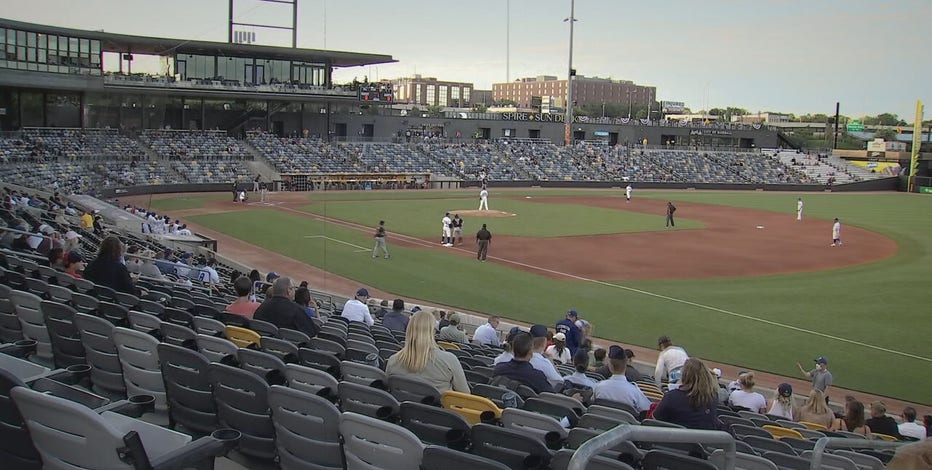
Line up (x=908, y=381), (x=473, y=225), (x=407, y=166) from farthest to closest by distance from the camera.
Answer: (x=407, y=166) < (x=473, y=225) < (x=908, y=381)

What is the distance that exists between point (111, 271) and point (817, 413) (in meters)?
11.1

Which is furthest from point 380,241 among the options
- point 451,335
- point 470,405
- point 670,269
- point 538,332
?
point 470,405

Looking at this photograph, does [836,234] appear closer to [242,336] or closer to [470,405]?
[242,336]

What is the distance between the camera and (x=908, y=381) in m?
18.5

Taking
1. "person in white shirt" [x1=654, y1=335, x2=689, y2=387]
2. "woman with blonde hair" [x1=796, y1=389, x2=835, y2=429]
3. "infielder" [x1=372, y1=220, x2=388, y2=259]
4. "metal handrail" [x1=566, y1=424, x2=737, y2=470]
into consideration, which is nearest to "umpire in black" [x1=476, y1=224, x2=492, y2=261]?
"infielder" [x1=372, y1=220, x2=388, y2=259]

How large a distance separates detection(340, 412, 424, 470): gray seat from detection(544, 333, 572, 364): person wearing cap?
34.0ft

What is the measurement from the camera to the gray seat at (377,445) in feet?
14.8

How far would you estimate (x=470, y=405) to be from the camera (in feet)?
21.1

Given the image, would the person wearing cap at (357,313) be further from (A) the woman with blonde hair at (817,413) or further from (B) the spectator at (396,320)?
(A) the woman with blonde hair at (817,413)

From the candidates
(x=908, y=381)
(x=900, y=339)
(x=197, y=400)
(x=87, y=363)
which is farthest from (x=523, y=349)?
(x=900, y=339)

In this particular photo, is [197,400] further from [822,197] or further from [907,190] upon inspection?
[907,190]

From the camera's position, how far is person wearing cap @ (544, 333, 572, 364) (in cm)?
1505

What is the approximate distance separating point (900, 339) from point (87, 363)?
21692 mm

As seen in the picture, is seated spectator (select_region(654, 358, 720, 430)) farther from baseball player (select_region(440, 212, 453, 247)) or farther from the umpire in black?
baseball player (select_region(440, 212, 453, 247))
